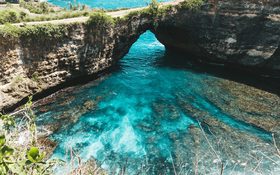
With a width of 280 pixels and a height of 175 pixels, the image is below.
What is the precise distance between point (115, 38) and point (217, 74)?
11.4m

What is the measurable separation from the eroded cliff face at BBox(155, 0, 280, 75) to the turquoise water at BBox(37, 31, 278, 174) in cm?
414

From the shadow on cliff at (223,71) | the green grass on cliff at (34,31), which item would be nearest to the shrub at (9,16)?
the green grass on cliff at (34,31)

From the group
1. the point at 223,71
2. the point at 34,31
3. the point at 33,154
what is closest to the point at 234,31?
the point at 223,71

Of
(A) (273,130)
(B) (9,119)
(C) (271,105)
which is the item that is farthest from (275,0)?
(B) (9,119)

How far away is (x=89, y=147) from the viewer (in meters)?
16.3

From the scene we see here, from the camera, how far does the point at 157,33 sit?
32.9 m

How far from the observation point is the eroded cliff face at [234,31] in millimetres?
25578

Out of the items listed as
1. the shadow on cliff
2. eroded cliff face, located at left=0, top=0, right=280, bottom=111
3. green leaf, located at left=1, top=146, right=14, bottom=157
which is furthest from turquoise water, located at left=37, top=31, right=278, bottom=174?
green leaf, located at left=1, top=146, right=14, bottom=157

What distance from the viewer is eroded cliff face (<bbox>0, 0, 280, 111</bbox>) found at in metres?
18.9

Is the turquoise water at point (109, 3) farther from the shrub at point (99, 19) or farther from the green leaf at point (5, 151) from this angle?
the green leaf at point (5, 151)

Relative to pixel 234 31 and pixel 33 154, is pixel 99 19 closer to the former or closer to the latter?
pixel 234 31

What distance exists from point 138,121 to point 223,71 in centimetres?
1360

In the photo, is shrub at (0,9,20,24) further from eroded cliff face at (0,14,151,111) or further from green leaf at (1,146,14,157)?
green leaf at (1,146,14,157)

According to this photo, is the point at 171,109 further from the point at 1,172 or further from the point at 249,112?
the point at 1,172
